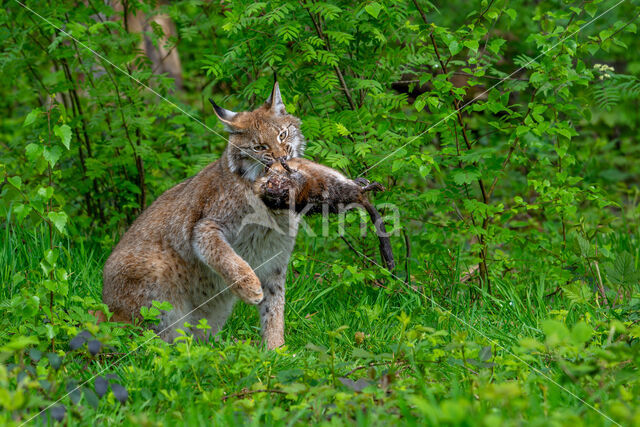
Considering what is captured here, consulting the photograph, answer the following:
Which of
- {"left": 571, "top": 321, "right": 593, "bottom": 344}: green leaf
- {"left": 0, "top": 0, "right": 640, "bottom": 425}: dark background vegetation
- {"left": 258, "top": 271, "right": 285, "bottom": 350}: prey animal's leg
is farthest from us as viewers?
{"left": 258, "top": 271, "right": 285, "bottom": 350}: prey animal's leg

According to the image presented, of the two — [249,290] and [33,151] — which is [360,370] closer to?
[249,290]

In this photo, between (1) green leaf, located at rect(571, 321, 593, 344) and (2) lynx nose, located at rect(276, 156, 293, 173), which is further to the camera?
(2) lynx nose, located at rect(276, 156, 293, 173)

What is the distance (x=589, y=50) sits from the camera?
13.7 feet

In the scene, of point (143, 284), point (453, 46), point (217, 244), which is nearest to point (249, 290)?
point (217, 244)

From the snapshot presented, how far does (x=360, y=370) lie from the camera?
3.27m

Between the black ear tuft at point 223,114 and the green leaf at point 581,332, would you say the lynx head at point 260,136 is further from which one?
the green leaf at point 581,332

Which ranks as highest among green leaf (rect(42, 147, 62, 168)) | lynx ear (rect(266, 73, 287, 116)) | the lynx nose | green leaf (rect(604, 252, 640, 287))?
green leaf (rect(42, 147, 62, 168))

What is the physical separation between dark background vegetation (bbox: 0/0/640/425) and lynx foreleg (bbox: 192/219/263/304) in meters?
0.32

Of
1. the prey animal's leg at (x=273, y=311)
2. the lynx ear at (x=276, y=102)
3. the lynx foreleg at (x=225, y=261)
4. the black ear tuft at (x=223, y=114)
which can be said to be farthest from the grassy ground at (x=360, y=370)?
the black ear tuft at (x=223, y=114)

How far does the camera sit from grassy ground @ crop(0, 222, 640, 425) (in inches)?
99.2

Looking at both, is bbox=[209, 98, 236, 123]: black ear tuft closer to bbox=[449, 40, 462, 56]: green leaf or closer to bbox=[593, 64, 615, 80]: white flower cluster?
bbox=[449, 40, 462, 56]: green leaf

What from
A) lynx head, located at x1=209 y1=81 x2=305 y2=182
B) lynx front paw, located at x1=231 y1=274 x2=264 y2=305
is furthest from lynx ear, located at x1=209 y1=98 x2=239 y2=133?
lynx front paw, located at x1=231 y1=274 x2=264 y2=305

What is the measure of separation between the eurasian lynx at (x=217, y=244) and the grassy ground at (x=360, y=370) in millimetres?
243

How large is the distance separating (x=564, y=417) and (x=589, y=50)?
278 centimetres
